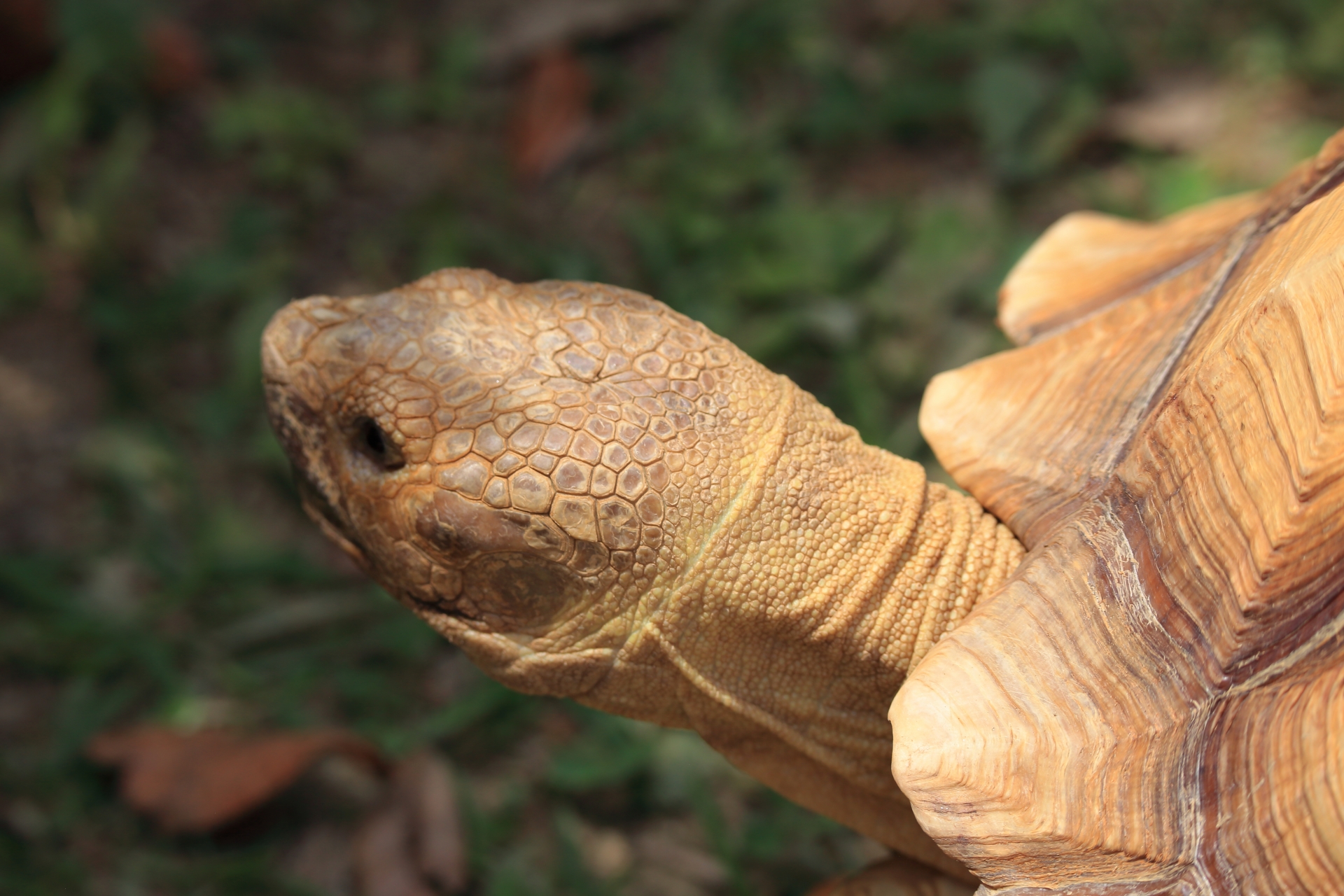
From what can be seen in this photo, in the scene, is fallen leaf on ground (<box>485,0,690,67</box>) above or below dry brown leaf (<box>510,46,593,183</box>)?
above

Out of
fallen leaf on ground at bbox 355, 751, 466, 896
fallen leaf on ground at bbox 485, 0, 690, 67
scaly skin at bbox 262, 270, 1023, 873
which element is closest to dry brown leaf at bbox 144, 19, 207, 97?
fallen leaf on ground at bbox 485, 0, 690, 67

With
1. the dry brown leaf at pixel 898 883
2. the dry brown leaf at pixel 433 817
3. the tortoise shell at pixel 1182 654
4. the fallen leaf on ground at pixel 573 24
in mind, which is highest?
the fallen leaf on ground at pixel 573 24

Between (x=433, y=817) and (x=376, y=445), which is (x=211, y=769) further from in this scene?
(x=376, y=445)

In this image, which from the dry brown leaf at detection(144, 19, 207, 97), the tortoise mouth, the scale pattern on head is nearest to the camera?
the scale pattern on head

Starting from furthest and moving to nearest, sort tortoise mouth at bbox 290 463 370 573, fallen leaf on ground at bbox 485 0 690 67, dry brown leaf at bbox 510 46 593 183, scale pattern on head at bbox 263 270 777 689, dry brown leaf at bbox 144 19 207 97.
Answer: fallen leaf on ground at bbox 485 0 690 67
dry brown leaf at bbox 144 19 207 97
dry brown leaf at bbox 510 46 593 183
tortoise mouth at bbox 290 463 370 573
scale pattern on head at bbox 263 270 777 689

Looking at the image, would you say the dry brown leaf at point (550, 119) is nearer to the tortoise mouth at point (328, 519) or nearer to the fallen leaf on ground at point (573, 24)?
the fallen leaf on ground at point (573, 24)

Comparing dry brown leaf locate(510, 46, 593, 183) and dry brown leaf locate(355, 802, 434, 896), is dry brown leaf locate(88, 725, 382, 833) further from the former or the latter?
dry brown leaf locate(510, 46, 593, 183)

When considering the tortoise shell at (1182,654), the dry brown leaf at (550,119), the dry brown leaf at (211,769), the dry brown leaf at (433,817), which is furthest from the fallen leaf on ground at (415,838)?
the dry brown leaf at (550,119)
